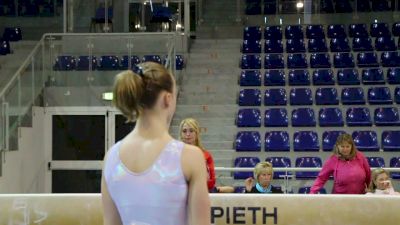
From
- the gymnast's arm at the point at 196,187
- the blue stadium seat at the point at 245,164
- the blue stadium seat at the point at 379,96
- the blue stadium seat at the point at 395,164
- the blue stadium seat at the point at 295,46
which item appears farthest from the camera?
the blue stadium seat at the point at 295,46

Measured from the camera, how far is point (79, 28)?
1449cm

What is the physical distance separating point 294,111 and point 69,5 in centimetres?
595

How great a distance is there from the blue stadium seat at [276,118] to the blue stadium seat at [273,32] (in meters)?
3.50

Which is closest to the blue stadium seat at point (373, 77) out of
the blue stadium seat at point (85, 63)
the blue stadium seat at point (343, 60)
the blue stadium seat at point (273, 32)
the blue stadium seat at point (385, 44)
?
the blue stadium seat at point (343, 60)

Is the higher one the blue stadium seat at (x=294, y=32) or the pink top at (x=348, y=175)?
the blue stadium seat at (x=294, y=32)

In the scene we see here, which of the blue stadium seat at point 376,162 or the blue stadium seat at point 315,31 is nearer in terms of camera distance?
the blue stadium seat at point 376,162

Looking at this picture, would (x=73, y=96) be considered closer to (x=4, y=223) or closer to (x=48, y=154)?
(x=48, y=154)

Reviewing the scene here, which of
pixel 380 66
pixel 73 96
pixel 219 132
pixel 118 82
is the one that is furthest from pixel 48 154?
pixel 118 82

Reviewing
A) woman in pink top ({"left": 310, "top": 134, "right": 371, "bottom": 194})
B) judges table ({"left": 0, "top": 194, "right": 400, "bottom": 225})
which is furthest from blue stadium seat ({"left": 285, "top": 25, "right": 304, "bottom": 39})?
judges table ({"left": 0, "top": 194, "right": 400, "bottom": 225})

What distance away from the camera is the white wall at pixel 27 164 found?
34.5 ft

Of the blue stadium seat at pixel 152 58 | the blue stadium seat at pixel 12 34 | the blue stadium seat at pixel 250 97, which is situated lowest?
the blue stadium seat at pixel 250 97

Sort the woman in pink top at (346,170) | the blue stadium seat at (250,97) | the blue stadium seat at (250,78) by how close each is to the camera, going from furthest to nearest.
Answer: the blue stadium seat at (250,78) → the blue stadium seat at (250,97) → the woman in pink top at (346,170)

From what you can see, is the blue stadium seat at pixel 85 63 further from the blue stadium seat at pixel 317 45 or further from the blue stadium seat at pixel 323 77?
the blue stadium seat at pixel 317 45

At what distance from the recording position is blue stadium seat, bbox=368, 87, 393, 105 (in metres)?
11.9
